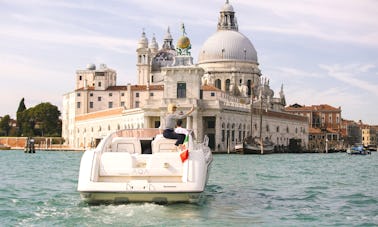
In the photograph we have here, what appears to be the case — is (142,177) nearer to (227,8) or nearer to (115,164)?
(115,164)

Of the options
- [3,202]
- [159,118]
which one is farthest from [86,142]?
[3,202]

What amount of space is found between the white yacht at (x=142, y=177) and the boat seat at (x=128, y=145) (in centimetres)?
139

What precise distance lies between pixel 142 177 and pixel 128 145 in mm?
2372

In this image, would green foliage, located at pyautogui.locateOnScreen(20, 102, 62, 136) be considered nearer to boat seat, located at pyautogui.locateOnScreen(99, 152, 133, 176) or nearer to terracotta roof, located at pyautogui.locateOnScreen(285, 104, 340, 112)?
terracotta roof, located at pyautogui.locateOnScreen(285, 104, 340, 112)

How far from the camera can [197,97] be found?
68500 mm

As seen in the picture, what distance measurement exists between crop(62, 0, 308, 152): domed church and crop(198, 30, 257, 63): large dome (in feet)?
0.40

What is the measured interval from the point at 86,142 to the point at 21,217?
73845 mm

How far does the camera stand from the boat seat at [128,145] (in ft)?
49.9

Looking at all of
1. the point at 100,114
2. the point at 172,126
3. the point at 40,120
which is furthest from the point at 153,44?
the point at 172,126

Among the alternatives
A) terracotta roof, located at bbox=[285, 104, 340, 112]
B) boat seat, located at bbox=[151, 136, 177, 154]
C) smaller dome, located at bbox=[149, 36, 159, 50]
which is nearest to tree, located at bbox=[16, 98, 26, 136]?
smaller dome, located at bbox=[149, 36, 159, 50]

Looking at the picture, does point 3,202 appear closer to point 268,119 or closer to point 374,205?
point 374,205

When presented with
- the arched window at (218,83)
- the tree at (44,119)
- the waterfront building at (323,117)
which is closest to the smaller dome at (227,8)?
the arched window at (218,83)

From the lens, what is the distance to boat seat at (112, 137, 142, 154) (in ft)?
49.9

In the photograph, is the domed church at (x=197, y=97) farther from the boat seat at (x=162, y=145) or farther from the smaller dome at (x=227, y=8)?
the boat seat at (x=162, y=145)
